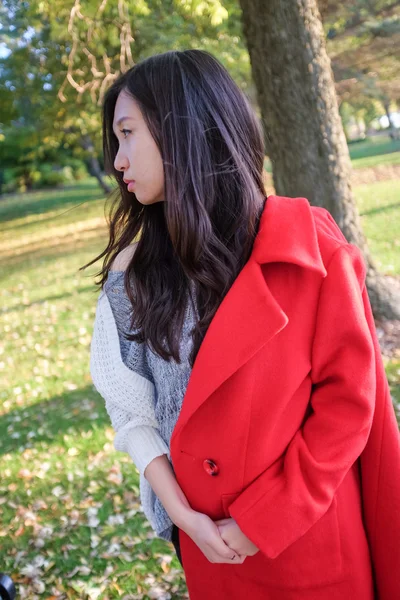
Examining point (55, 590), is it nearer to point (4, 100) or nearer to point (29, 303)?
point (29, 303)

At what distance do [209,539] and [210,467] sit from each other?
176mm

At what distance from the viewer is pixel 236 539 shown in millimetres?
1357

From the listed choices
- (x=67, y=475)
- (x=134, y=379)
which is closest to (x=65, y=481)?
(x=67, y=475)

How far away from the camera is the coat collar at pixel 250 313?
128 centimetres

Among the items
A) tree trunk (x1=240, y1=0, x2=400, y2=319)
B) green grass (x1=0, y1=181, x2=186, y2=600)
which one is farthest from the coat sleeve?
tree trunk (x1=240, y1=0, x2=400, y2=319)

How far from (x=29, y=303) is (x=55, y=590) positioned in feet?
25.1

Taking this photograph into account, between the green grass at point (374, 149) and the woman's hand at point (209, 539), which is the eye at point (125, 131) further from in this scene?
the green grass at point (374, 149)

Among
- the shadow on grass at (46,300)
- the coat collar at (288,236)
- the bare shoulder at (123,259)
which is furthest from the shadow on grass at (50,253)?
the coat collar at (288,236)

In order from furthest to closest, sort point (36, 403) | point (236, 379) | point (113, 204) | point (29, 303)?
point (29, 303)
point (36, 403)
point (113, 204)
point (236, 379)

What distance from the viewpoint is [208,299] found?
1457 millimetres

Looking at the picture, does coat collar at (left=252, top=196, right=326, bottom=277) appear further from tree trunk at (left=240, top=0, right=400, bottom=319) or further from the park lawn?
tree trunk at (left=240, top=0, right=400, bottom=319)

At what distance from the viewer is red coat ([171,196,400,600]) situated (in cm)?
129

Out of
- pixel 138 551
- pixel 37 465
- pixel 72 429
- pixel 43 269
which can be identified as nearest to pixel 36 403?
pixel 72 429

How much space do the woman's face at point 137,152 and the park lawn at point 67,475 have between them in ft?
2.02
